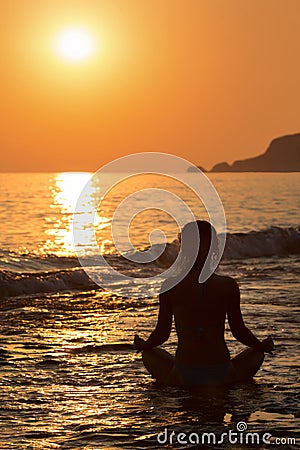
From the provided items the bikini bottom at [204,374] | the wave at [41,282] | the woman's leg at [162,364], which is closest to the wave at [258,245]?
the wave at [41,282]

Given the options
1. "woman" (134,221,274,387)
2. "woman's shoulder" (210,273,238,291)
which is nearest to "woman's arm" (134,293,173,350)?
"woman" (134,221,274,387)

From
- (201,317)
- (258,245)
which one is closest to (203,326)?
(201,317)

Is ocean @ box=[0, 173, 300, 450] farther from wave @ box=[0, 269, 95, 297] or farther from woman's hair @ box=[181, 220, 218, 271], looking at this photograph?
woman's hair @ box=[181, 220, 218, 271]

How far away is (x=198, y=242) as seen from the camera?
759 cm

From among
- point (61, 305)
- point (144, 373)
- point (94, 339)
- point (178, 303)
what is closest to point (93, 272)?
point (61, 305)

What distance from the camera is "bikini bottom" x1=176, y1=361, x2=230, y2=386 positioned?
824 cm

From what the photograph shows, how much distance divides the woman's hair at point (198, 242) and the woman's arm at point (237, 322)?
A: 52 cm

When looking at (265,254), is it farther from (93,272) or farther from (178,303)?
(178,303)

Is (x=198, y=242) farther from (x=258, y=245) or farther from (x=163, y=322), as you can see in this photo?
(x=258, y=245)

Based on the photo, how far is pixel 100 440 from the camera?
7.05 metres

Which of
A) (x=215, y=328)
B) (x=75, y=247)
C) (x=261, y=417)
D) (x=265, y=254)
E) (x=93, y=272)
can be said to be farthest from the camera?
(x=75, y=247)

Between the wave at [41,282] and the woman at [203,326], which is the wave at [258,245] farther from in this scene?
the woman at [203,326]

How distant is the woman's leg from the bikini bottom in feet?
0.50

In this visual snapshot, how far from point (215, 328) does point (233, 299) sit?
355 mm
